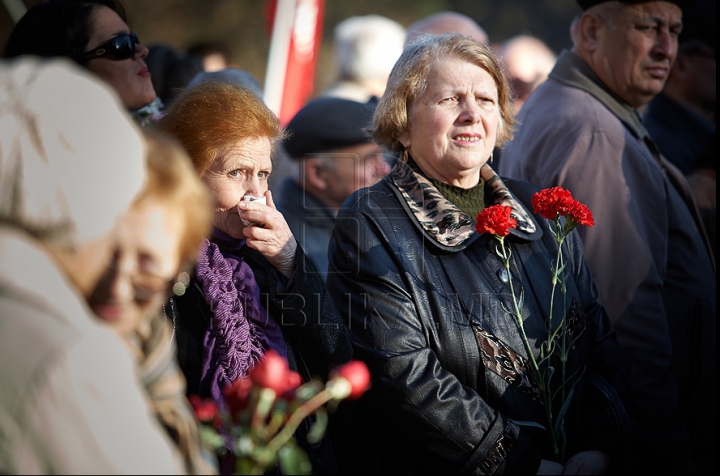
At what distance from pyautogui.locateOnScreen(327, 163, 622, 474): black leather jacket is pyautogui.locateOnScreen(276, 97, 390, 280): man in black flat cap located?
1.20 m

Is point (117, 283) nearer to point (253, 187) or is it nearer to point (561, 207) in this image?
point (253, 187)

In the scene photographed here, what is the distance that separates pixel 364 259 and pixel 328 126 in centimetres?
152

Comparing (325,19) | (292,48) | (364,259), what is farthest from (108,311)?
(325,19)

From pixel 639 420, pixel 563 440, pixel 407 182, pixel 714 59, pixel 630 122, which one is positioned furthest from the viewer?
pixel 714 59

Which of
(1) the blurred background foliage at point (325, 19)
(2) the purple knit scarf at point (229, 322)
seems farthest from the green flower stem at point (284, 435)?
(1) the blurred background foliage at point (325, 19)

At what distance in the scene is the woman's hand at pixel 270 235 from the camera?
2.11m

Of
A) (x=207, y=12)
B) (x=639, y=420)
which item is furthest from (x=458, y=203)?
(x=207, y=12)

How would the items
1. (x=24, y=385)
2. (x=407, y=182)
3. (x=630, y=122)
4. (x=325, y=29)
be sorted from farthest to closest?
1. (x=325, y=29)
2. (x=630, y=122)
3. (x=407, y=182)
4. (x=24, y=385)

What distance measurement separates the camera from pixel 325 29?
12.6m

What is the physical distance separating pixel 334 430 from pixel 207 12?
387 inches

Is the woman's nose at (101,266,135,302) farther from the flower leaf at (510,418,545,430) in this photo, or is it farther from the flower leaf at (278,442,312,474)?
the flower leaf at (510,418,545,430)

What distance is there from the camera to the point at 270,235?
2.11m

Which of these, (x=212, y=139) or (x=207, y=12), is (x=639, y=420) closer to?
A: (x=212, y=139)

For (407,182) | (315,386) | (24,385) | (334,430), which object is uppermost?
(24,385)
